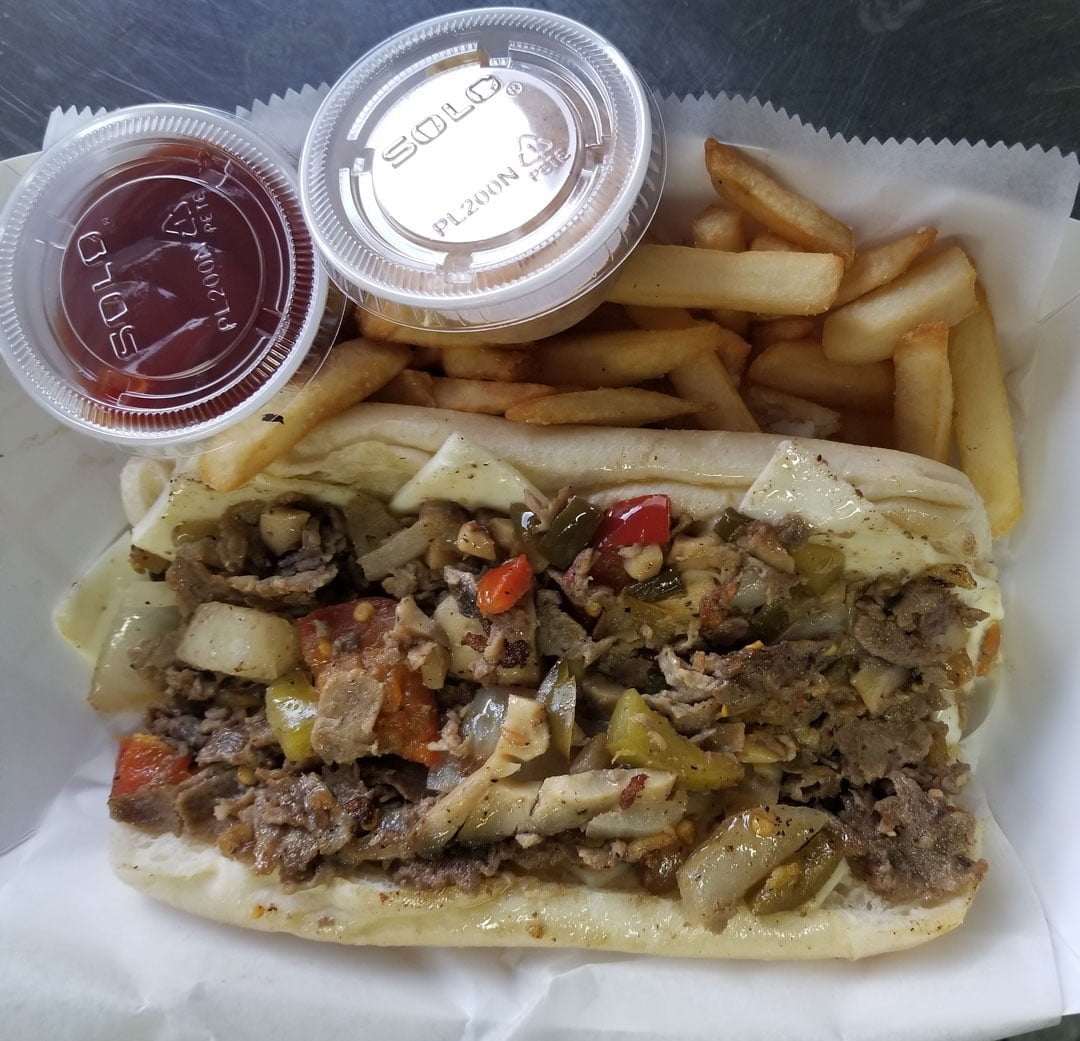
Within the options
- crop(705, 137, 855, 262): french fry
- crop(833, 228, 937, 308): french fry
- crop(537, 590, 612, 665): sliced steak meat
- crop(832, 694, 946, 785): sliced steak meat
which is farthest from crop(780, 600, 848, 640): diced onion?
crop(705, 137, 855, 262): french fry

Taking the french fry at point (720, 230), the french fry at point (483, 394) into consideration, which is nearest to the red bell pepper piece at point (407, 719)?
the french fry at point (483, 394)

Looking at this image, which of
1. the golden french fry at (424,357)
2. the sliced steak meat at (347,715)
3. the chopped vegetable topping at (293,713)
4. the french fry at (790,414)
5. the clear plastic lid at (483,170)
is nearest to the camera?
Result: the clear plastic lid at (483,170)

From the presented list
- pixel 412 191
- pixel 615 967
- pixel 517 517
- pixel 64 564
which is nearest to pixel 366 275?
pixel 412 191

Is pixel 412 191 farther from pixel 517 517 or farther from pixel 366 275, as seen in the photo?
pixel 517 517

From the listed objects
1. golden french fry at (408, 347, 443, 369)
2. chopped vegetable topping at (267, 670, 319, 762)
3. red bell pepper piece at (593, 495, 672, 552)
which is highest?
golden french fry at (408, 347, 443, 369)

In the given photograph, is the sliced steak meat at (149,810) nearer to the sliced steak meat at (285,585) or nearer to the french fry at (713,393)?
the sliced steak meat at (285,585)

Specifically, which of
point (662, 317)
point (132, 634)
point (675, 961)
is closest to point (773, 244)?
point (662, 317)

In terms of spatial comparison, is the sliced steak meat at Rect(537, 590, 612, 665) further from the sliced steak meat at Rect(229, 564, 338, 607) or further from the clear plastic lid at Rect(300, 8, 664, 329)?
the clear plastic lid at Rect(300, 8, 664, 329)
